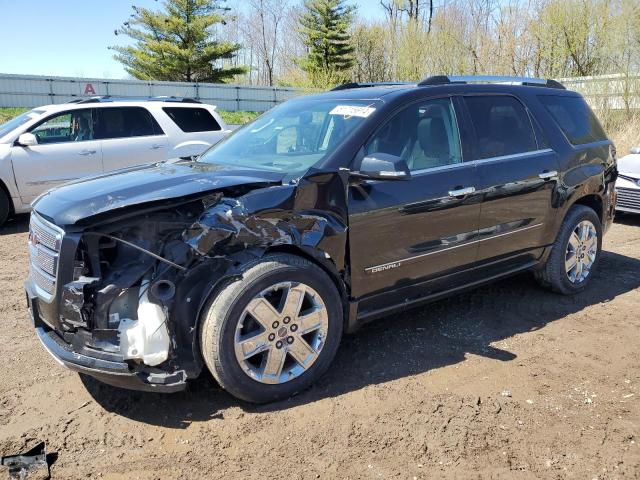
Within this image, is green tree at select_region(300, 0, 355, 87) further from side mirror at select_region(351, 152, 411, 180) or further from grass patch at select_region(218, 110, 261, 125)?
side mirror at select_region(351, 152, 411, 180)

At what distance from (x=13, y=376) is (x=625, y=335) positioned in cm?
446

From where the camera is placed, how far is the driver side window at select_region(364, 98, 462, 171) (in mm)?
3756

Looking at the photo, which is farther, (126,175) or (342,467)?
(126,175)

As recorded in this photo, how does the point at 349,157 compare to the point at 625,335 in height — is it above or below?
above

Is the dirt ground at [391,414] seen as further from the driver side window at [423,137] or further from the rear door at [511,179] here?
the driver side window at [423,137]

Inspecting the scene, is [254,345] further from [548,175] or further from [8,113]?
[8,113]

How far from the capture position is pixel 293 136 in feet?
13.4

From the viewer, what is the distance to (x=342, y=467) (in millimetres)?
2713

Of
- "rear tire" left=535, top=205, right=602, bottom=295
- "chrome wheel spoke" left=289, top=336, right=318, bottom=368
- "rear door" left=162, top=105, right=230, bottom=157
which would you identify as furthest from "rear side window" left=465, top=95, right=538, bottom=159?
"rear door" left=162, top=105, right=230, bottom=157

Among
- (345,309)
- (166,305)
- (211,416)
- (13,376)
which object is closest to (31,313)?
(13,376)

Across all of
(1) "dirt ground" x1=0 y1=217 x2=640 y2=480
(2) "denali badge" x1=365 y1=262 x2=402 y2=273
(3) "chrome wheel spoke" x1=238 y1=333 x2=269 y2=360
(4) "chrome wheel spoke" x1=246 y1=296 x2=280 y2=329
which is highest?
(2) "denali badge" x1=365 y1=262 x2=402 y2=273

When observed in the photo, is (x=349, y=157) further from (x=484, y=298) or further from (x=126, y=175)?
(x=484, y=298)

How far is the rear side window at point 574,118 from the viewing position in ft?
16.0

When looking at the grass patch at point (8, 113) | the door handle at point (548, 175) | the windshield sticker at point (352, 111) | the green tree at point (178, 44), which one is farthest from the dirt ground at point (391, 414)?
the green tree at point (178, 44)
